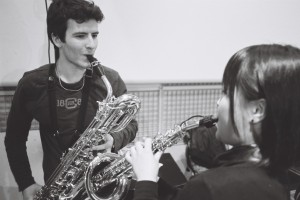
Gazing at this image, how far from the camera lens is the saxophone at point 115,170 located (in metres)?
1.31

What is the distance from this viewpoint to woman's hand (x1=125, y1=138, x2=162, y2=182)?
954 mm

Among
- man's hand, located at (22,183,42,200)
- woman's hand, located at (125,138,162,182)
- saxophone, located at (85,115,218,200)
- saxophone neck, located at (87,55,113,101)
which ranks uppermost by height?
saxophone neck, located at (87,55,113,101)

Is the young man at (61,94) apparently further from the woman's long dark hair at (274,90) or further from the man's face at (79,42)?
the woman's long dark hair at (274,90)

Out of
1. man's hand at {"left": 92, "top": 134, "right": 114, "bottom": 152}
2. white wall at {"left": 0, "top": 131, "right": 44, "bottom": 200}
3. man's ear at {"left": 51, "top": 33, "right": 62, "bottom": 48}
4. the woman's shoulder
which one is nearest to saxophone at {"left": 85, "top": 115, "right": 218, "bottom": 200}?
man's hand at {"left": 92, "top": 134, "right": 114, "bottom": 152}

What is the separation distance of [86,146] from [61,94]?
1.03 feet

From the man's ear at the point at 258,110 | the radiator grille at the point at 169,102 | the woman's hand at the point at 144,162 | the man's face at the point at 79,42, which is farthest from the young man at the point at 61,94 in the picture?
the man's ear at the point at 258,110

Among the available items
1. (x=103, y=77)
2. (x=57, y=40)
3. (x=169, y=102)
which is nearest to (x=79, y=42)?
(x=57, y=40)

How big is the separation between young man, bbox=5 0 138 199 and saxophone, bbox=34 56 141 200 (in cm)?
7

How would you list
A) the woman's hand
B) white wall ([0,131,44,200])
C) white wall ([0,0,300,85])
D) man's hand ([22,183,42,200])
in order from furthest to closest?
white wall ([0,131,44,200])
white wall ([0,0,300,85])
man's hand ([22,183,42,200])
the woman's hand

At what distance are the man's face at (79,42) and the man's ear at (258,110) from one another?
970 mm

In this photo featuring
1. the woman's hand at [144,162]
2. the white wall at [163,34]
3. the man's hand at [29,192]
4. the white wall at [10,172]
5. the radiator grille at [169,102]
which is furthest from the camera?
the radiator grille at [169,102]

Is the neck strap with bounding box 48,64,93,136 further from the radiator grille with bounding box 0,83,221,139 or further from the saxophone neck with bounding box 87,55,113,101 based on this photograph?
the radiator grille with bounding box 0,83,221,139

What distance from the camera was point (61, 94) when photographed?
150 cm

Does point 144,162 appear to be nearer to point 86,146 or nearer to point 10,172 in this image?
point 86,146
